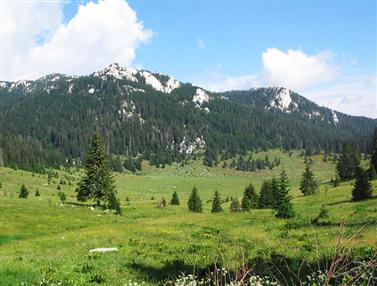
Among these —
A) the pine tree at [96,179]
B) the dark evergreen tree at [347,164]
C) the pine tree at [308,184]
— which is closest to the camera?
the pine tree at [96,179]

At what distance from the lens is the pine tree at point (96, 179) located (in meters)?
72.4

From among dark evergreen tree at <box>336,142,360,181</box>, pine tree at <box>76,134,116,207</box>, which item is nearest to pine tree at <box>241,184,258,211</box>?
pine tree at <box>76,134,116,207</box>

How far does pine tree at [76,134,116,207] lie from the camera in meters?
72.4

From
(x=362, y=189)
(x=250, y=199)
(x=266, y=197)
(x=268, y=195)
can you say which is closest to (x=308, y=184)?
(x=250, y=199)

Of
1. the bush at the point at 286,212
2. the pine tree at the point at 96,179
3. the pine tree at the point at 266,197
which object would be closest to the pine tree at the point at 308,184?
the pine tree at the point at 266,197

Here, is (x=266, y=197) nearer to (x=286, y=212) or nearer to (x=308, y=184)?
(x=308, y=184)

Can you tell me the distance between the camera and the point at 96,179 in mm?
72750

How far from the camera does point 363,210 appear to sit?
122 feet

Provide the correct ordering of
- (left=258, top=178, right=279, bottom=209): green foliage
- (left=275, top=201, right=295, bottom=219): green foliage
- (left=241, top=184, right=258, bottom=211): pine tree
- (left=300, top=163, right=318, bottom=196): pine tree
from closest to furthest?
(left=275, top=201, right=295, bottom=219): green foliage, (left=258, top=178, right=279, bottom=209): green foliage, (left=241, top=184, right=258, bottom=211): pine tree, (left=300, top=163, right=318, bottom=196): pine tree

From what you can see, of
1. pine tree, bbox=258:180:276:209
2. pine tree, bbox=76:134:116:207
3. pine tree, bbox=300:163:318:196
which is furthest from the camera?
pine tree, bbox=300:163:318:196

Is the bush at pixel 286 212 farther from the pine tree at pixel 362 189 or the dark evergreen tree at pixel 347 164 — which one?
the dark evergreen tree at pixel 347 164

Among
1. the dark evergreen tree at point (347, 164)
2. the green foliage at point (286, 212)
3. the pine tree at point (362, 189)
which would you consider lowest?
the green foliage at point (286, 212)

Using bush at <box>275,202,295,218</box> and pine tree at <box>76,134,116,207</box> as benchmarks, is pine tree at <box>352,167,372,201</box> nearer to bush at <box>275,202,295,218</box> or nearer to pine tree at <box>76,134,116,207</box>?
bush at <box>275,202,295,218</box>

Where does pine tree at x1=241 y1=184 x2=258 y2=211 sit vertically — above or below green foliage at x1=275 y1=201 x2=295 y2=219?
below
